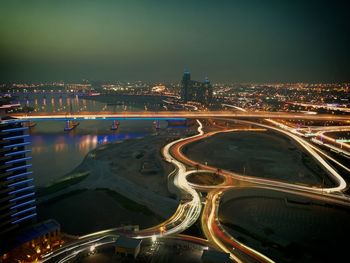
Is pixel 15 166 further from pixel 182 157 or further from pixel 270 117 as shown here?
pixel 270 117

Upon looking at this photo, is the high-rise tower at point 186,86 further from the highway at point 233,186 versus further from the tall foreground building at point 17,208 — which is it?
the tall foreground building at point 17,208

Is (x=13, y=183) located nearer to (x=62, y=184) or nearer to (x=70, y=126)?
(x=62, y=184)

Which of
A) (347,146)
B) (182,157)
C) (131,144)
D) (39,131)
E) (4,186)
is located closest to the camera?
(4,186)

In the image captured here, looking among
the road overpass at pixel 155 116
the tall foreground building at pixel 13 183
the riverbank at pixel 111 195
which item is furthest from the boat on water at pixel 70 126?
the tall foreground building at pixel 13 183

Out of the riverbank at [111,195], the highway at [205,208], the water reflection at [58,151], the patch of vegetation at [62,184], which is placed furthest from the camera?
the water reflection at [58,151]

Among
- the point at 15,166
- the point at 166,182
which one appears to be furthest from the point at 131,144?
the point at 15,166

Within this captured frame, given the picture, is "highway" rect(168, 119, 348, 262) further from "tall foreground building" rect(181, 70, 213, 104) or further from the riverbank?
"tall foreground building" rect(181, 70, 213, 104)
